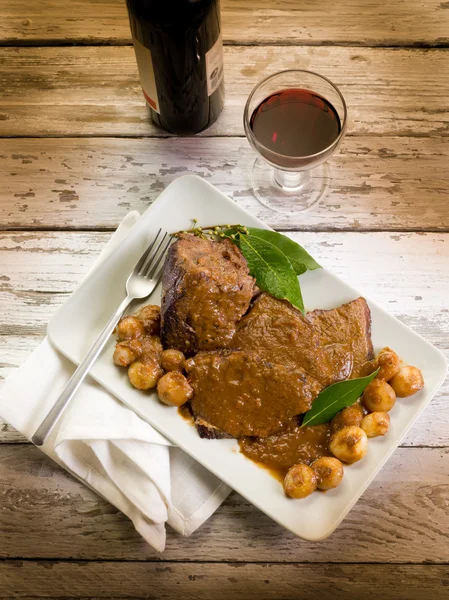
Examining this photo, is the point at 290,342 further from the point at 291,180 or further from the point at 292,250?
the point at 291,180

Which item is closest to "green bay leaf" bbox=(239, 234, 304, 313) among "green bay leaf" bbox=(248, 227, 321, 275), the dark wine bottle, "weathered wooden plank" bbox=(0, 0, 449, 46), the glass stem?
"green bay leaf" bbox=(248, 227, 321, 275)

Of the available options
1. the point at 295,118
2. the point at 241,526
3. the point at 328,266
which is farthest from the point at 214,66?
the point at 241,526

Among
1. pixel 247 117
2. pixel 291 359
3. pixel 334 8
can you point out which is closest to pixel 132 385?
Answer: pixel 291 359

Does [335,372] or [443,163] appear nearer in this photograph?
[335,372]

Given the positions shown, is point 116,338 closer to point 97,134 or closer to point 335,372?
point 335,372

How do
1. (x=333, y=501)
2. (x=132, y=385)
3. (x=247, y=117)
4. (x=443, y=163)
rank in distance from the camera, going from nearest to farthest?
1. (x=333, y=501)
2. (x=132, y=385)
3. (x=247, y=117)
4. (x=443, y=163)

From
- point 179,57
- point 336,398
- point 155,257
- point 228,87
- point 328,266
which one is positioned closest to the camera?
point 336,398
